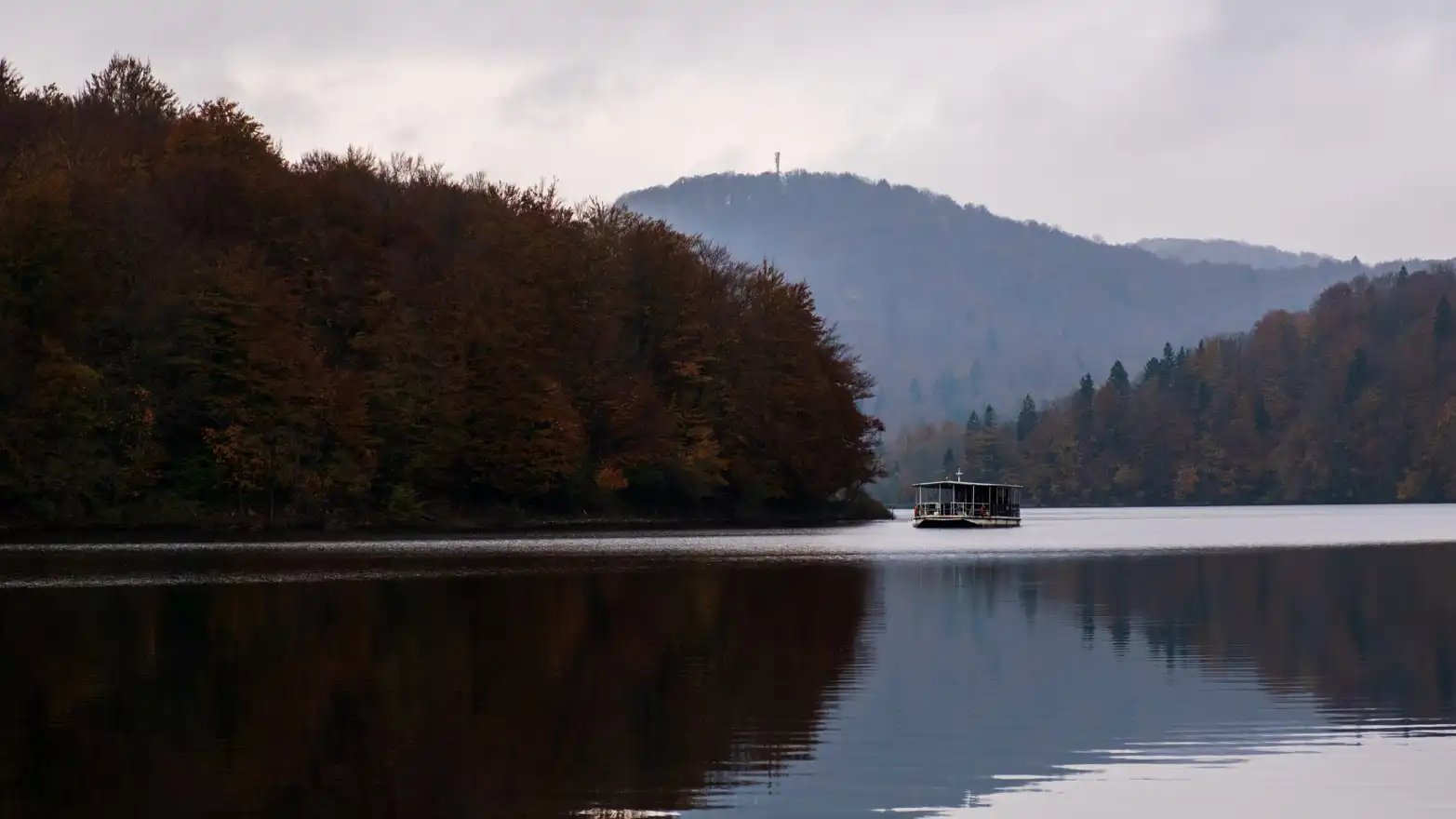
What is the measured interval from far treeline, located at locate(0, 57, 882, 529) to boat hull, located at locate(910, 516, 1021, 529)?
9.17m

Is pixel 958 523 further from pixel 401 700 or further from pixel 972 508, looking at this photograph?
pixel 401 700

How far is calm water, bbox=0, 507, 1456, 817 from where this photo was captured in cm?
1853

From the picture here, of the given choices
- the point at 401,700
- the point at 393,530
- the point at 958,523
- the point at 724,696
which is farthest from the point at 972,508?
the point at 401,700

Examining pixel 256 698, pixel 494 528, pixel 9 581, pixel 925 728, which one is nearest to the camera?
pixel 925 728

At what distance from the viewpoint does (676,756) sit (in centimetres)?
2064

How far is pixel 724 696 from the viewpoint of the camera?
84.7ft

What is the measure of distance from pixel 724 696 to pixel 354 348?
8092 cm

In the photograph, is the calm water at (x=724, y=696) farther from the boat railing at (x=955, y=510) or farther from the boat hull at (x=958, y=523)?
the boat railing at (x=955, y=510)

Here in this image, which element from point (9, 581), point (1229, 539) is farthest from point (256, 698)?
point (1229, 539)

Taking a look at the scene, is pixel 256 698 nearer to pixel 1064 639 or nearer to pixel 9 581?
pixel 1064 639

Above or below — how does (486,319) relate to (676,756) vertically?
above

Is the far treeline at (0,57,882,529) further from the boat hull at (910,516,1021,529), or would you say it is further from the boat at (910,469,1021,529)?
the boat hull at (910,516,1021,529)

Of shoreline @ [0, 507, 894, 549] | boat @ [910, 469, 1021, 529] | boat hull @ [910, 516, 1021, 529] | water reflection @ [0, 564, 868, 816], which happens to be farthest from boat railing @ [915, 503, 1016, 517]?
water reflection @ [0, 564, 868, 816]

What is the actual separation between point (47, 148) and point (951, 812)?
3501 inches
